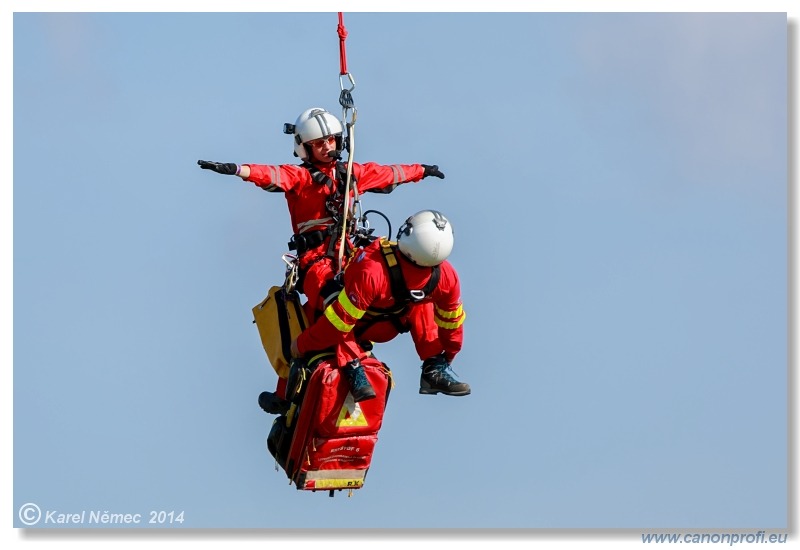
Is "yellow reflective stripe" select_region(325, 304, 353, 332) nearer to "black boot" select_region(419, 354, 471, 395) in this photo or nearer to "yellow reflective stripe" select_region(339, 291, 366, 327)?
"yellow reflective stripe" select_region(339, 291, 366, 327)

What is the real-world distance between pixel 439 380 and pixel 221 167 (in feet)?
10.9

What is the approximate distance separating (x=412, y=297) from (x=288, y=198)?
78.6 inches

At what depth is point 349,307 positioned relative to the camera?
17609 millimetres

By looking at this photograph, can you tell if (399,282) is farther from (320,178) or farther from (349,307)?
(320,178)

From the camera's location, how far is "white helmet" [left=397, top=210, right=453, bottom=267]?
1728 cm

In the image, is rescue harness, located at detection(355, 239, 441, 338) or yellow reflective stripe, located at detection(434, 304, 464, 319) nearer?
rescue harness, located at detection(355, 239, 441, 338)

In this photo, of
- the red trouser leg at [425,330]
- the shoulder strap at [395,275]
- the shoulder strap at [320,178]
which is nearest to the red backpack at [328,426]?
the red trouser leg at [425,330]

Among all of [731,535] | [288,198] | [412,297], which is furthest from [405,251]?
[731,535]

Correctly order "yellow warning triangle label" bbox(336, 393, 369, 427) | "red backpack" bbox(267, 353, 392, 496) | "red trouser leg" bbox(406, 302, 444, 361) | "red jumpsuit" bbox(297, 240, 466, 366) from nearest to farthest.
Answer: "red jumpsuit" bbox(297, 240, 466, 366) → "red backpack" bbox(267, 353, 392, 496) → "yellow warning triangle label" bbox(336, 393, 369, 427) → "red trouser leg" bbox(406, 302, 444, 361)

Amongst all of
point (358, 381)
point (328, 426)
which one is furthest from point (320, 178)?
point (328, 426)

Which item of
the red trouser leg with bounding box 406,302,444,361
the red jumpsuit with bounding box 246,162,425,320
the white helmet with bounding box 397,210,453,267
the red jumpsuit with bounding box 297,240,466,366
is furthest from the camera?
the red trouser leg with bounding box 406,302,444,361

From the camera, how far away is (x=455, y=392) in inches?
728

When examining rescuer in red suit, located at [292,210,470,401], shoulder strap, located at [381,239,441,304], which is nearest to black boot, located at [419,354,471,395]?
rescuer in red suit, located at [292,210,470,401]

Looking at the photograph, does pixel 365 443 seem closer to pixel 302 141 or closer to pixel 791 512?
pixel 302 141
